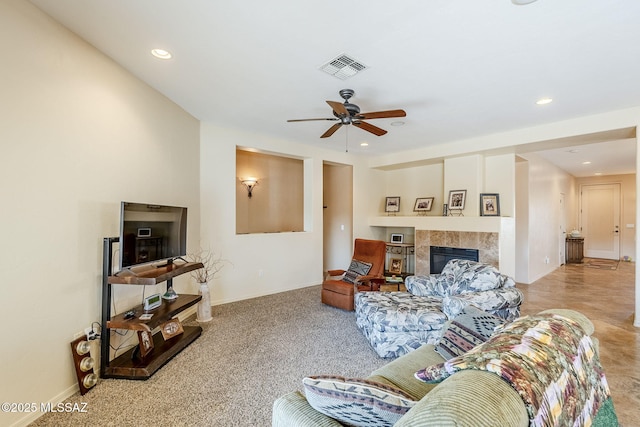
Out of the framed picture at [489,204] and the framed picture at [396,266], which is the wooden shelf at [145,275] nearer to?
the framed picture at [396,266]

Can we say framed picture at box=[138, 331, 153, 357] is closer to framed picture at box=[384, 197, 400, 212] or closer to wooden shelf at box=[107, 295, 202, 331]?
wooden shelf at box=[107, 295, 202, 331]

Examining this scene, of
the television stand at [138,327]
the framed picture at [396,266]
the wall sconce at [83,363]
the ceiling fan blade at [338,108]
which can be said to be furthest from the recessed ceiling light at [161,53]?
the framed picture at [396,266]

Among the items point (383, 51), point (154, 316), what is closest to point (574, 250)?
point (383, 51)

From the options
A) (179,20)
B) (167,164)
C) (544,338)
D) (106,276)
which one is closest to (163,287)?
(106,276)

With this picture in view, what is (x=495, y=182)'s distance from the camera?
5.30 m

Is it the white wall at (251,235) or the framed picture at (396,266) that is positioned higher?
the white wall at (251,235)

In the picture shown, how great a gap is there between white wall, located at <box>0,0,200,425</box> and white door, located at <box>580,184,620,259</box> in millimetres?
12181

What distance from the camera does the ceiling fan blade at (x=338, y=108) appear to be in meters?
2.71

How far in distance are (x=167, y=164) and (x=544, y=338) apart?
3653 millimetres

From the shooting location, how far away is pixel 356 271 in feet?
14.2

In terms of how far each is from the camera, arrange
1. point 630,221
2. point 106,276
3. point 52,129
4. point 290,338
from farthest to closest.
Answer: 1. point 630,221
2. point 290,338
3. point 106,276
4. point 52,129

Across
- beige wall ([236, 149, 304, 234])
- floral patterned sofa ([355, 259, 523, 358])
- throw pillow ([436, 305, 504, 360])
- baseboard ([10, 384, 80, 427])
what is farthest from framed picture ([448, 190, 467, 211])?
baseboard ([10, 384, 80, 427])

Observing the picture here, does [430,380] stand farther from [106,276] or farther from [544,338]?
[106,276]

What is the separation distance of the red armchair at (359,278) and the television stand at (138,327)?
78.4 inches
